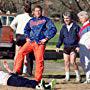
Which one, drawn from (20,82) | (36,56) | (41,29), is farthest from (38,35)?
(20,82)

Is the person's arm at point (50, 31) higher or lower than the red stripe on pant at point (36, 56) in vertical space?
higher

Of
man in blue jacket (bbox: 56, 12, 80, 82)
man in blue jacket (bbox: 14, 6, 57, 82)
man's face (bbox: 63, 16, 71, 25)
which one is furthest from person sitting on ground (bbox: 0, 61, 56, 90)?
man's face (bbox: 63, 16, 71, 25)

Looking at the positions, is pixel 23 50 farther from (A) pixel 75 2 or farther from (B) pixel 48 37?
(A) pixel 75 2

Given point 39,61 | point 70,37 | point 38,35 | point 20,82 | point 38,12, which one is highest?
point 38,12

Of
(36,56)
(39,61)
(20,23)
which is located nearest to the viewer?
(39,61)

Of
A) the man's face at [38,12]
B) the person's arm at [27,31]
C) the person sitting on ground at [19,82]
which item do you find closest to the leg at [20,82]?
the person sitting on ground at [19,82]

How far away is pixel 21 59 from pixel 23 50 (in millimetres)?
204

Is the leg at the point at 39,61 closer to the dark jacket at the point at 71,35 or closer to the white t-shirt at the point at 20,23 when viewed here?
the dark jacket at the point at 71,35

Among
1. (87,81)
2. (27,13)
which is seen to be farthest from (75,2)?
(87,81)

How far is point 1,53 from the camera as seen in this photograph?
18.8 meters

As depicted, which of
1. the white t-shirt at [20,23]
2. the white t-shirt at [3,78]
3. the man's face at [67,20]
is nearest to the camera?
the white t-shirt at [3,78]

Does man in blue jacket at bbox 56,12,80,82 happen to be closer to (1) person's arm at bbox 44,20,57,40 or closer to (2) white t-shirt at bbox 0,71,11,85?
(1) person's arm at bbox 44,20,57,40

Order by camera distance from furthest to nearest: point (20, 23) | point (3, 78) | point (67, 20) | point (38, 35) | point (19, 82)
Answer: point (20, 23)
point (67, 20)
point (38, 35)
point (3, 78)
point (19, 82)

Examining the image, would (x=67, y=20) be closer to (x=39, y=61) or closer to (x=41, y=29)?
(x=41, y=29)
